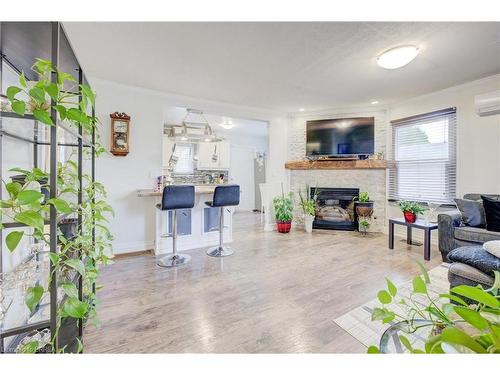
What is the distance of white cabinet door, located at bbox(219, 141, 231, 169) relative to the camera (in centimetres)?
653

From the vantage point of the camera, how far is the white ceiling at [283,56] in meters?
2.09

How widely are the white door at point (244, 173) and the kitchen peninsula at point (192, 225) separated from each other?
348 centimetres

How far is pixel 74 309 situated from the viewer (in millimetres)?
892

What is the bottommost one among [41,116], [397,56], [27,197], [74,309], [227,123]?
[74,309]

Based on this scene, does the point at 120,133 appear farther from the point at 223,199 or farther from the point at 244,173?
the point at 244,173

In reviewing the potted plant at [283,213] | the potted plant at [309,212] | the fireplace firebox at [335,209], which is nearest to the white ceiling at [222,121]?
the potted plant at [283,213]

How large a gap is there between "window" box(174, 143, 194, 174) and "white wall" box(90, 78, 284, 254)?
2493 mm

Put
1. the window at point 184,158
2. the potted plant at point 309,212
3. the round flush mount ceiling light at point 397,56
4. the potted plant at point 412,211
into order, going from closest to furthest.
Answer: the round flush mount ceiling light at point 397,56, the potted plant at point 412,211, the potted plant at point 309,212, the window at point 184,158

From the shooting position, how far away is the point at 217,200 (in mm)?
3129

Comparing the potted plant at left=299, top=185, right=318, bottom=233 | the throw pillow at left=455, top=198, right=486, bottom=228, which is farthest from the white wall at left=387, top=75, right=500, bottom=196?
the potted plant at left=299, top=185, right=318, bottom=233

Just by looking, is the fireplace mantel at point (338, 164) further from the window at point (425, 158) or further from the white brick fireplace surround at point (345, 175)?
the window at point (425, 158)

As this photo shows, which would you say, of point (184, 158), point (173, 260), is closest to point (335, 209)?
point (173, 260)

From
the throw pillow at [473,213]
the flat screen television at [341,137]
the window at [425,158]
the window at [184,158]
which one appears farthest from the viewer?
the window at [184,158]

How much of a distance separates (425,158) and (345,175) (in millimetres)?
1348
